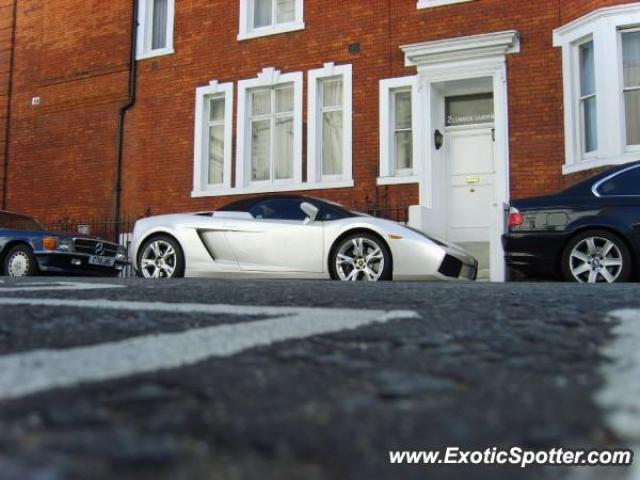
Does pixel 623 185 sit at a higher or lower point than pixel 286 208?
higher

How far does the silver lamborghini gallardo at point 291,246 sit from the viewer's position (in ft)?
25.7

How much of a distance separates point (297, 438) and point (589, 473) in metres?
0.45

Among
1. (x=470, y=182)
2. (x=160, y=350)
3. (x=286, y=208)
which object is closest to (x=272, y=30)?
(x=470, y=182)

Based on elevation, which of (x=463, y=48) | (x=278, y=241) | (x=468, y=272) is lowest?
(x=468, y=272)

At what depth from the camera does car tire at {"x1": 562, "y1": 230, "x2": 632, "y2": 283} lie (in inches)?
281

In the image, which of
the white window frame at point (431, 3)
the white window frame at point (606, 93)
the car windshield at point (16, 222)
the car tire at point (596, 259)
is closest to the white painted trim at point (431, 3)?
the white window frame at point (431, 3)

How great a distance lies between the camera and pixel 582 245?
7398 mm

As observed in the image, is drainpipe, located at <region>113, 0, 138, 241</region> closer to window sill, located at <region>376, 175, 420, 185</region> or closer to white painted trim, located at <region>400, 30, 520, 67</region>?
window sill, located at <region>376, 175, 420, 185</region>

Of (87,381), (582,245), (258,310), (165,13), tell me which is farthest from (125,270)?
(87,381)

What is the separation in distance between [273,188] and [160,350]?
11.3 m

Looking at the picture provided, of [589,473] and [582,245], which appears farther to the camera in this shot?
[582,245]

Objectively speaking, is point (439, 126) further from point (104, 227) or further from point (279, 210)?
point (104, 227)

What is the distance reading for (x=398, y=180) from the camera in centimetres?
1194

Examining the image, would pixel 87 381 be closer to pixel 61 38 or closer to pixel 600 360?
pixel 600 360
